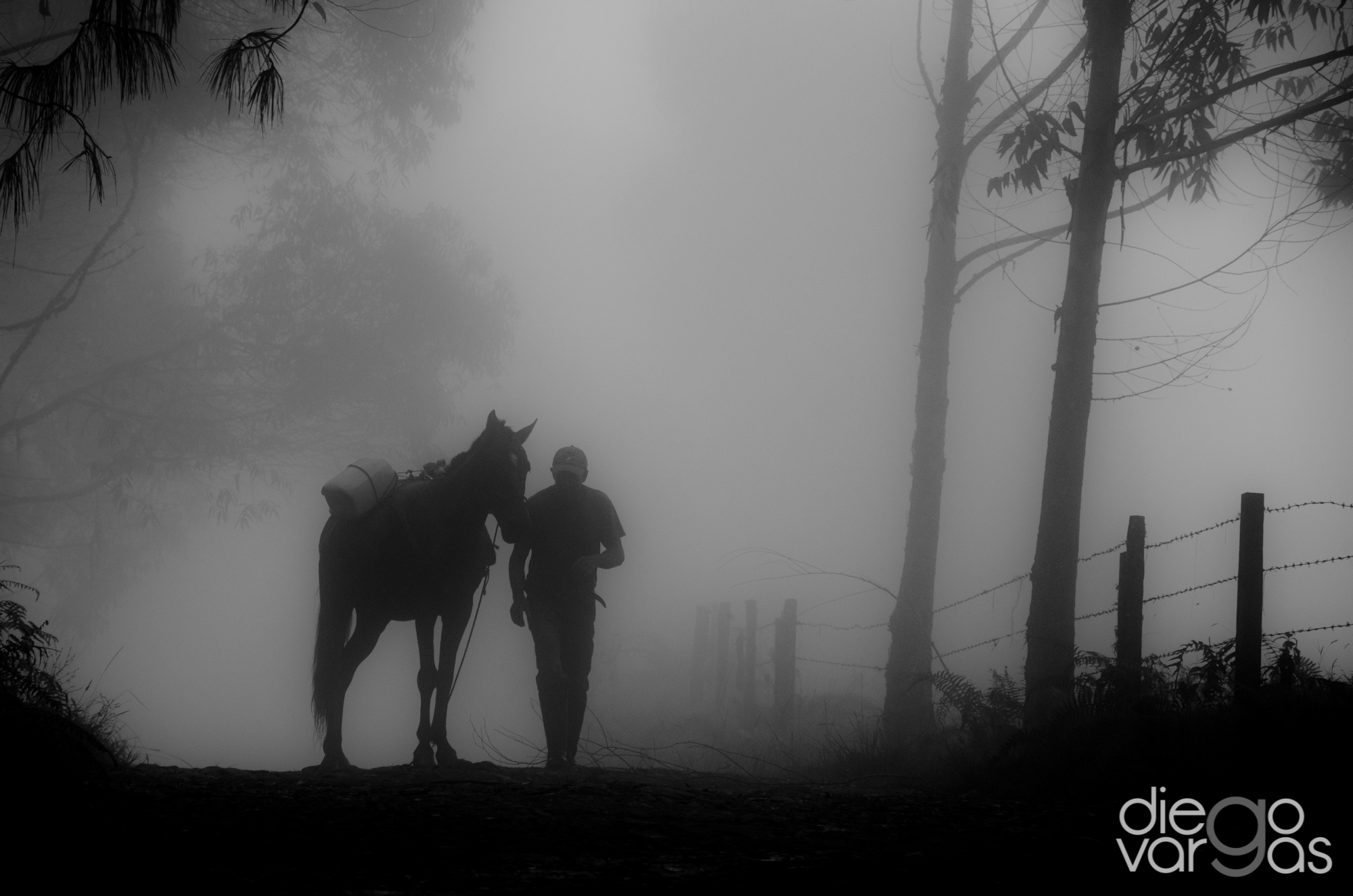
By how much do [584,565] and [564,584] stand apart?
228mm

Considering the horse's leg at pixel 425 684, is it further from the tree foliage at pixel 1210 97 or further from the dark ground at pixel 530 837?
the tree foliage at pixel 1210 97

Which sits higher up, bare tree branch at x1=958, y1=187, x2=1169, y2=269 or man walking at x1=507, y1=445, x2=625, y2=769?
bare tree branch at x1=958, y1=187, x2=1169, y2=269

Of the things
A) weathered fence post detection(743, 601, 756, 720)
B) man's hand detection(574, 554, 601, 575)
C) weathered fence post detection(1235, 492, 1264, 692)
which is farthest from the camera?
weathered fence post detection(743, 601, 756, 720)

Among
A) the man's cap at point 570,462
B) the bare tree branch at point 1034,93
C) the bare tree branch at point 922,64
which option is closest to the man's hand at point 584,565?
the man's cap at point 570,462

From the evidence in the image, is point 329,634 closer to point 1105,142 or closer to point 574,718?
point 574,718

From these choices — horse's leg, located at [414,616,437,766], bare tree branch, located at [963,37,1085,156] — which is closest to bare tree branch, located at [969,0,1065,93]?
bare tree branch, located at [963,37,1085,156]

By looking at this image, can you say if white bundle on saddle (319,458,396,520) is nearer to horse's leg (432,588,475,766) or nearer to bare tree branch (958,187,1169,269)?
horse's leg (432,588,475,766)

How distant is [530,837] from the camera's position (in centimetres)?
339

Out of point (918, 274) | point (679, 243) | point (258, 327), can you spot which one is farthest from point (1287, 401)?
point (679, 243)

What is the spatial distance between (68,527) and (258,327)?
6263mm

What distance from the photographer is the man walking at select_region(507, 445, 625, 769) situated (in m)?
6.91

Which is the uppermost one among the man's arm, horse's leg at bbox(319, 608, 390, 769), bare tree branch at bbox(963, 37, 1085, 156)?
bare tree branch at bbox(963, 37, 1085, 156)

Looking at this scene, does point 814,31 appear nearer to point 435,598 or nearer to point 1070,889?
point 435,598

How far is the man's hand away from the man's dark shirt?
28 millimetres
